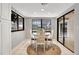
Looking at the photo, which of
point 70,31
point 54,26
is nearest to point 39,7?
point 70,31

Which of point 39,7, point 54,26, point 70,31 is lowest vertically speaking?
point 70,31

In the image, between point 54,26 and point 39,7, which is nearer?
point 39,7

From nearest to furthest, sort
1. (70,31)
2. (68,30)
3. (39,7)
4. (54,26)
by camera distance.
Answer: (39,7)
(70,31)
(68,30)
(54,26)

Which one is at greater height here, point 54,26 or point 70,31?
point 54,26

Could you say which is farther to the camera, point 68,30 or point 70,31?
point 68,30

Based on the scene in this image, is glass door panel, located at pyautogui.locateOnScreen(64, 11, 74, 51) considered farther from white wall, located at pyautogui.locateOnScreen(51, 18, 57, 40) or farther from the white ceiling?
white wall, located at pyautogui.locateOnScreen(51, 18, 57, 40)

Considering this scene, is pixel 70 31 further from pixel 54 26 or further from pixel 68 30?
pixel 54 26

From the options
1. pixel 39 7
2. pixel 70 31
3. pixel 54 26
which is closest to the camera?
pixel 39 7

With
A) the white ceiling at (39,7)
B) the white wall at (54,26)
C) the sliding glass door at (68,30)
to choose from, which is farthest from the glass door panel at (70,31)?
the white wall at (54,26)

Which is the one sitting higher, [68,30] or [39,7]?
[39,7]

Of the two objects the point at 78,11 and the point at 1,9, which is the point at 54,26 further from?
the point at 1,9

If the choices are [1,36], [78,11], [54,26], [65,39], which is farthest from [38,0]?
[54,26]

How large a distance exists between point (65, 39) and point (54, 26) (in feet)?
9.02
